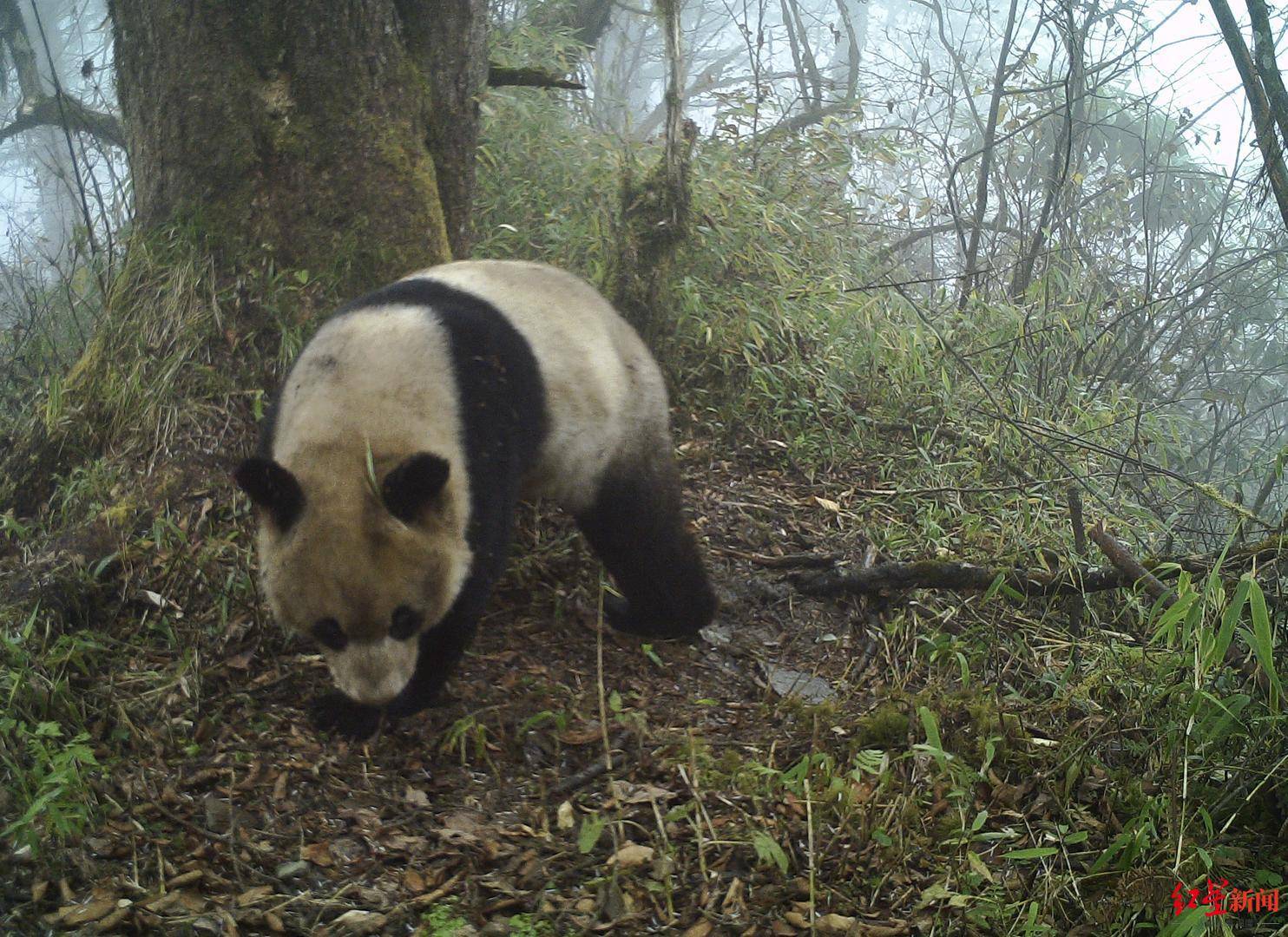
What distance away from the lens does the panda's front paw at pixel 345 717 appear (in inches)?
131

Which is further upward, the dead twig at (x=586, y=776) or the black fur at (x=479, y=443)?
the black fur at (x=479, y=443)

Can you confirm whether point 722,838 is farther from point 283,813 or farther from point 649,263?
point 649,263

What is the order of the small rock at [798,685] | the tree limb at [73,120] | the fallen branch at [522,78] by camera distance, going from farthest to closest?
the tree limb at [73,120]
the fallen branch at [522,78]
the small rock at [798,685]

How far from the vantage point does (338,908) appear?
2.57m

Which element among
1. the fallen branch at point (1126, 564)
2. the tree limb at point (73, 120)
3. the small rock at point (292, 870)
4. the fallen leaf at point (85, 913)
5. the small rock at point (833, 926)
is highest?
the tree limb at point (73, 120)

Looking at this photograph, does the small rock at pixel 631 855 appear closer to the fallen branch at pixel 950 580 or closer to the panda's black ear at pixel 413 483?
the panda's black ear at pixel 413 483

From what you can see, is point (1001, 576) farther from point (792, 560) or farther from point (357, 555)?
point (357, 555)

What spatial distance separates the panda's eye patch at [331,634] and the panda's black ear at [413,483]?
384mm

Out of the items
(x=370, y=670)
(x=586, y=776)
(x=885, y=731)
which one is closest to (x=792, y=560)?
(x=885, y=731)

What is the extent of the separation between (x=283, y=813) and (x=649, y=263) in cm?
340

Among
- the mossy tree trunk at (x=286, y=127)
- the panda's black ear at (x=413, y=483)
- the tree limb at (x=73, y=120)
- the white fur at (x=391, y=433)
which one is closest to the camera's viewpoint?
the panda's black ear at (x=413, y=483)

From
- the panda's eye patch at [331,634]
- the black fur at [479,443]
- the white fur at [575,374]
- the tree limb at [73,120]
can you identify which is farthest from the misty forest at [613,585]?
the tree limb at [73,120]

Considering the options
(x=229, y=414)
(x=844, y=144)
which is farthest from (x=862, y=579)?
(x=844, y=144)

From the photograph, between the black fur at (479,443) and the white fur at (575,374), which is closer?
the black fur at (479,443)
